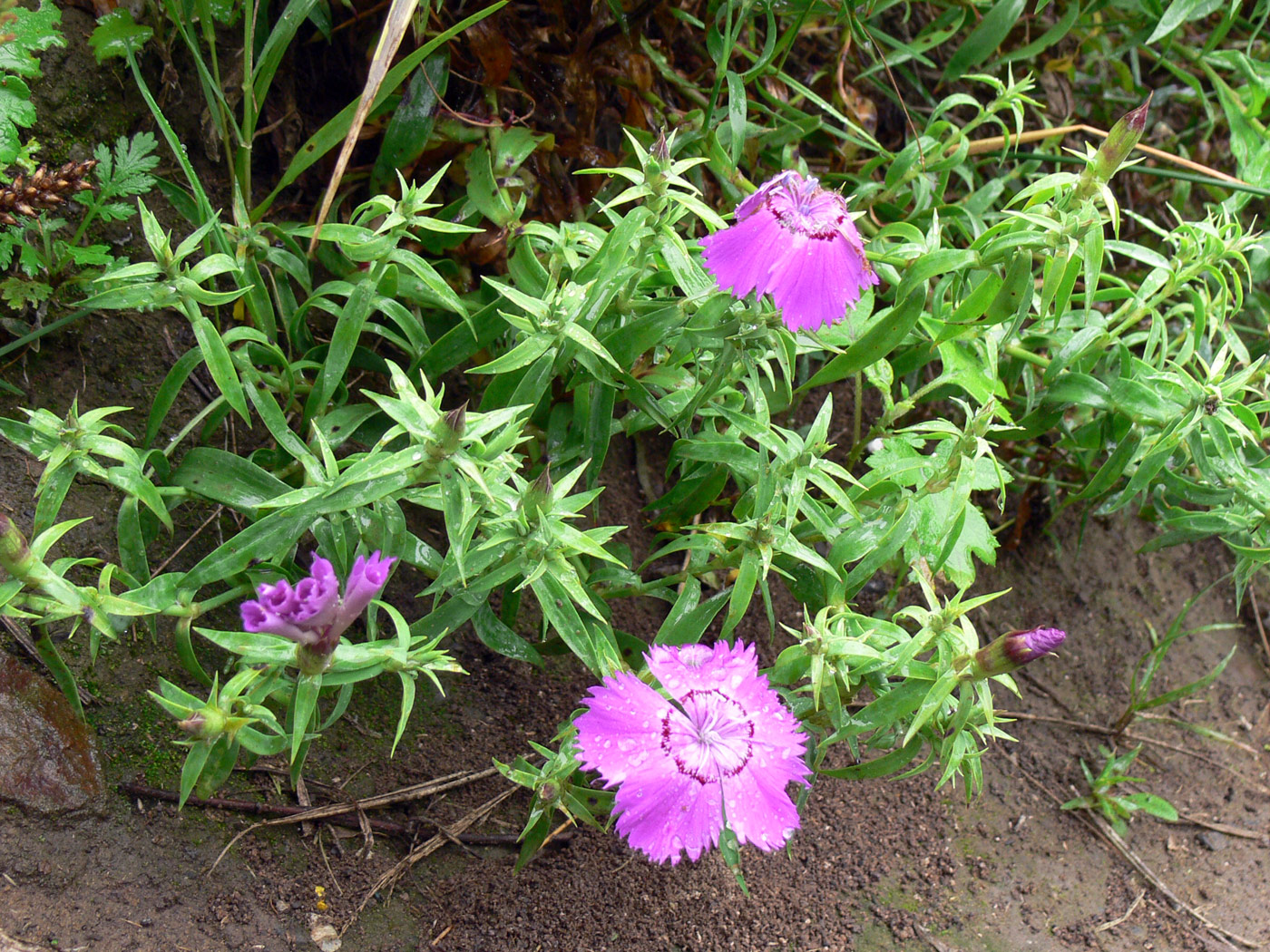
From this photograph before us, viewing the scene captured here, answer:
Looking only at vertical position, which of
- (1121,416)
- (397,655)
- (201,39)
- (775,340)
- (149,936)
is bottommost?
(149,936)

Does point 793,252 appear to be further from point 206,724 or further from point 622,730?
point 206,724

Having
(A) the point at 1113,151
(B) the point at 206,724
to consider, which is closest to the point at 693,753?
(B) the point at 206,724

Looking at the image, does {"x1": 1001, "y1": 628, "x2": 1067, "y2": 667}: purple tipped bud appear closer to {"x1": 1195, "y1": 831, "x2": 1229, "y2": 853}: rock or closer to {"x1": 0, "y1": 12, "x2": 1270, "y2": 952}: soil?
{"x1": 0, "y1": 12, "x2": 1270, "y2": 952}: soil

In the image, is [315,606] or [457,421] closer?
[315,606]

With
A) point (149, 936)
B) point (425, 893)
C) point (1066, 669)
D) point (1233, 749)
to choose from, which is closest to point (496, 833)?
point (425, 893)

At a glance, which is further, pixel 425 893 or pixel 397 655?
pixel 425 893

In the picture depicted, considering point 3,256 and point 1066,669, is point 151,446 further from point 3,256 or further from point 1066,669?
point 1066,669

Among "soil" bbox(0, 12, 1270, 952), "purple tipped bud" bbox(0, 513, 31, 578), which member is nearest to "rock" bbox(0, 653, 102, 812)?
"soil" bbox(0, 12, 1270, 952)
